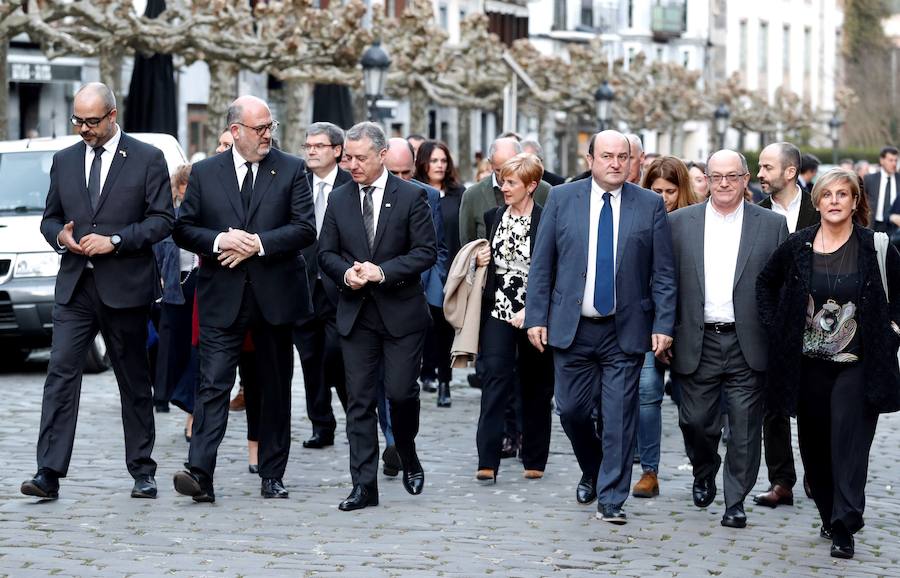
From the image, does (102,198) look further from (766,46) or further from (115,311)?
(766,46)

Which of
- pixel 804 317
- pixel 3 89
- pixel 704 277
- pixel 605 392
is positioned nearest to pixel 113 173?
pixel 605 392

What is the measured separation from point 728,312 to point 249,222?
8.16 feet

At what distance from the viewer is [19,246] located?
15.8 meters

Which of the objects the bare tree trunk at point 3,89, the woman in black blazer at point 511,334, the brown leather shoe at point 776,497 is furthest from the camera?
the bare tree trunk at point 3,89

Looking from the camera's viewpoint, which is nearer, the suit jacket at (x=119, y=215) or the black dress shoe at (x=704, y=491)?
the suit jacket at (x=119, y=215)

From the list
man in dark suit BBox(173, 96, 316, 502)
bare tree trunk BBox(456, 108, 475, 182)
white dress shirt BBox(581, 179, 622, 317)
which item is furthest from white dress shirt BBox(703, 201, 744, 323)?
bare tree trunk BBox(456, 108, 475, 182)

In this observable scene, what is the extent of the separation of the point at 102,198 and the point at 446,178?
4.89m

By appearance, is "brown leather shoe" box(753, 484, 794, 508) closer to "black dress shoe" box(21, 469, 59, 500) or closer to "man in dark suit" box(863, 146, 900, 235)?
"black dress shoe" box(21, 469, 59, 500)

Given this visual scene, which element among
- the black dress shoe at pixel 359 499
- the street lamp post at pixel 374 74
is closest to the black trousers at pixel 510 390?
the black dress shoe at pixel 359 499

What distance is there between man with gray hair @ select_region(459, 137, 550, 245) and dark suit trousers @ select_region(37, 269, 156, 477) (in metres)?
2.62

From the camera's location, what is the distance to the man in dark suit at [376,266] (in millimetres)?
9797

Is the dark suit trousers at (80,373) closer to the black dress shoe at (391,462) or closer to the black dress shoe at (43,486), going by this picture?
the black dress shoe at (43,486)

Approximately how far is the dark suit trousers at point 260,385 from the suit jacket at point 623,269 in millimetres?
1409

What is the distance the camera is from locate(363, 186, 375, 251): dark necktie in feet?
32.4
